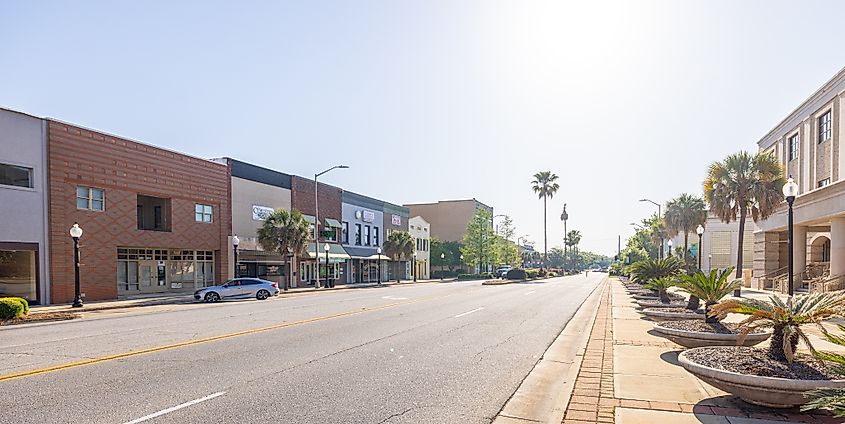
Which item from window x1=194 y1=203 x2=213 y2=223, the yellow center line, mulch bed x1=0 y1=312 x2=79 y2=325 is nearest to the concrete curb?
the yellow center line

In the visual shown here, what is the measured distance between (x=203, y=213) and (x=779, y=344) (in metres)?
35.5

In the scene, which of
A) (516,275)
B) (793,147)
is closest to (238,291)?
(516,275)

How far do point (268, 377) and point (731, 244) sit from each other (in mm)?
60816

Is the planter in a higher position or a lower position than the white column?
lower

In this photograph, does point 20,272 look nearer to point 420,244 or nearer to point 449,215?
point 420,244

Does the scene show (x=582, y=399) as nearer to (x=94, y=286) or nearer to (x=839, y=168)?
(x=94, y=286)

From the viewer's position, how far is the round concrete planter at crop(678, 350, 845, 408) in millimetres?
6051

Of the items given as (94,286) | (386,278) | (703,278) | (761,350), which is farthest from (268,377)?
(386,278)

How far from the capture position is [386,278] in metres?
68.2

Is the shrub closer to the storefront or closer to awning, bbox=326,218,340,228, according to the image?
awning, bbox=326,218,340,228

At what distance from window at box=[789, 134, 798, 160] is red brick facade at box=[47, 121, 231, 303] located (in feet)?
126

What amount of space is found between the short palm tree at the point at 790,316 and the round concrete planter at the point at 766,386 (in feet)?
2.37

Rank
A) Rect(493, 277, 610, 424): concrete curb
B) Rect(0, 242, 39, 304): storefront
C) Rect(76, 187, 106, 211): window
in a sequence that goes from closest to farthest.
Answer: Rect(493, 277, 610, 424): concrete curb
Rect(0, 242, 39, 304): storefront
Rect(76, 187, 106, 211): window

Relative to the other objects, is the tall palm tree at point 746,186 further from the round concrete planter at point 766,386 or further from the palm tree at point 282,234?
the round concrete planter at point 766,386
